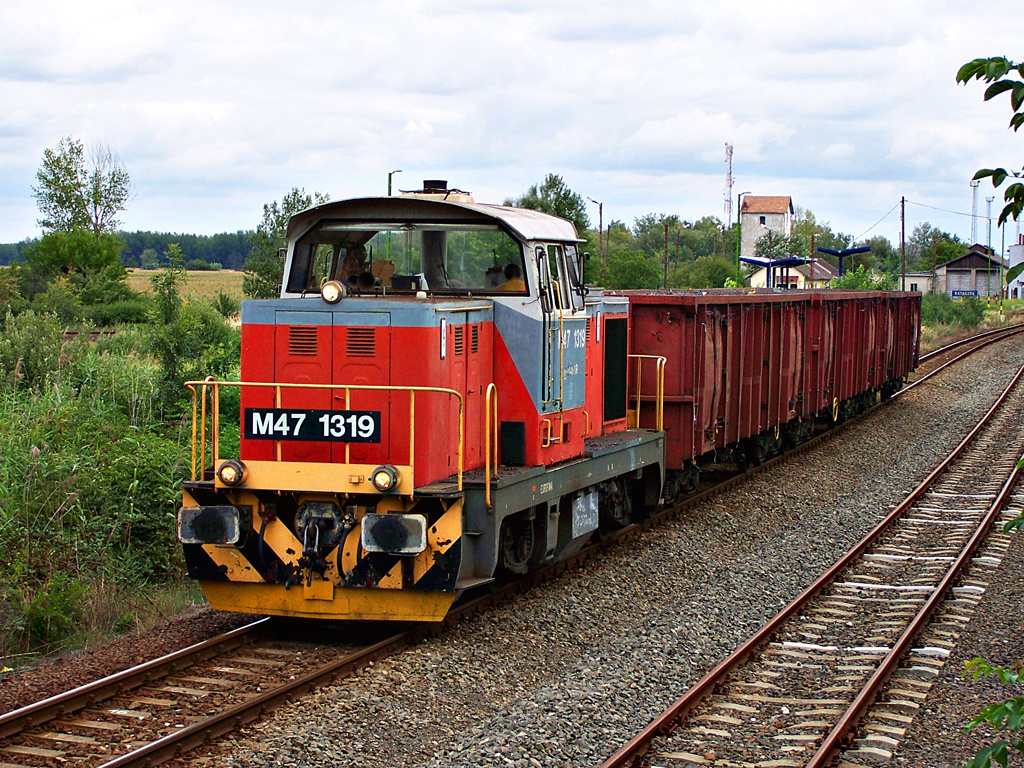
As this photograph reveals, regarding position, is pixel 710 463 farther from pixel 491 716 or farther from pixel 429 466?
pixel 491 716

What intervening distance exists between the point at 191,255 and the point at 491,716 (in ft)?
357

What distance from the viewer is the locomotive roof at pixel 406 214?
8.41 m

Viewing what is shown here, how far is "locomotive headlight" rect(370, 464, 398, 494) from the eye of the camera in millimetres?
7387

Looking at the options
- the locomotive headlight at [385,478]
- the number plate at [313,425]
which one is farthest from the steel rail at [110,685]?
the locomotive headlight at [385,478]

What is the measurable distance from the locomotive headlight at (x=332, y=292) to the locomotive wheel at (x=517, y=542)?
2.27m

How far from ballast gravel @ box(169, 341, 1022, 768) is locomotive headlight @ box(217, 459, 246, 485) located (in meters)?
1.58

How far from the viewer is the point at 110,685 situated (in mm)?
6730

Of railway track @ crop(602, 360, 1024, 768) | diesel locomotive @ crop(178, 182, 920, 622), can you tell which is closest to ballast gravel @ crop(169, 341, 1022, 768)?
railway track @ crop(602, 360, 1024, 768)

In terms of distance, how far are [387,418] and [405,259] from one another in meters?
1.48

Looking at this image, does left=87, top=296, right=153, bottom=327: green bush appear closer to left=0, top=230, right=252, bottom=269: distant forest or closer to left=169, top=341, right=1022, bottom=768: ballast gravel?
left=169, top=341, right=1022, bottom=768: ballast gravel

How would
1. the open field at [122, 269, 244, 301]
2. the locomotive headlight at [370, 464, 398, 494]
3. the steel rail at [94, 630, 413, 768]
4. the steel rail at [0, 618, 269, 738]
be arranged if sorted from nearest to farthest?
the steel rail at [94, 630, 413, 768] → the steel rail at [0, 618, 269, 738] → the locomotive headlight at [370, 464, 398, 494] → the open field at [122, 269, 244, 301]

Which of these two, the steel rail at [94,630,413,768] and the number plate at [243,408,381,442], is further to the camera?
the number plate at [243,408,381,442]

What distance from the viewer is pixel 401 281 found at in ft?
28.4

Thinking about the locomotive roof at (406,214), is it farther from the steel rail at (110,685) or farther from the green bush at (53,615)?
the green bush at (53,615)
